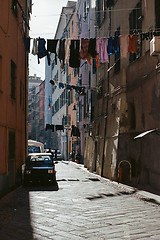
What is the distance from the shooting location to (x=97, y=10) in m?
28.4

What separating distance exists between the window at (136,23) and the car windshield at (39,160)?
6.31m

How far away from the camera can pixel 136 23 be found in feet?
55.7

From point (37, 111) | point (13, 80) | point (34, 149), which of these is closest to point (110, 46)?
point (13, 80)

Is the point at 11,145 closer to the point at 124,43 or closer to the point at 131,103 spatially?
the point at 131,103

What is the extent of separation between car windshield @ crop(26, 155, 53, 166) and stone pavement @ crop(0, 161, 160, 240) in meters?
3.98

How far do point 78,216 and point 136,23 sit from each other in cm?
1115

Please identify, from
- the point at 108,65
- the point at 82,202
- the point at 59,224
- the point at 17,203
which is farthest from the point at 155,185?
the point at 108,65

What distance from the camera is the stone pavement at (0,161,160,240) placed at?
6762mm

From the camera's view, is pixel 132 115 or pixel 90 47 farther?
pixel 132 115

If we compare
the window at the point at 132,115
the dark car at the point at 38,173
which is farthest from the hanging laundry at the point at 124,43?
the dark car at the point at 38,173

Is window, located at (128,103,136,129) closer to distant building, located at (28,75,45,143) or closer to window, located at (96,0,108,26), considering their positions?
window, located at (96,0,108,26)

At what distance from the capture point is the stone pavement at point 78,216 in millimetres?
6762

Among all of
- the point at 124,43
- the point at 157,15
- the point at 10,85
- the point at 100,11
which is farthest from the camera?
the point at 100,11

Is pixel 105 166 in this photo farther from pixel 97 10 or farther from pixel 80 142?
pixel 80 142
